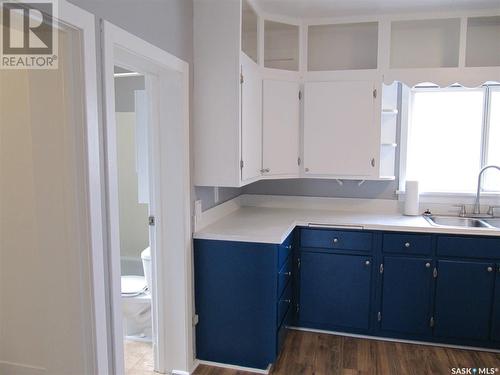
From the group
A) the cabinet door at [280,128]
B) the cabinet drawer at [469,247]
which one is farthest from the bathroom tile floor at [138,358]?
the cabinet drawer at [469,247]

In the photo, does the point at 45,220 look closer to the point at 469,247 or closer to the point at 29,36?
the point at 29,36

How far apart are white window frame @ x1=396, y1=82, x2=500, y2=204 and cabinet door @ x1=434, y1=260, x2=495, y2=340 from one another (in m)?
0.69

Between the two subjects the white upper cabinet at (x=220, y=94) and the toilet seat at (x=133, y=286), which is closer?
the white upper cabinet at (x=220, y=94)

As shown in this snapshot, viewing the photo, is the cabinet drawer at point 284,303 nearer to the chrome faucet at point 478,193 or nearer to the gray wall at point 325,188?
the gray wall at point 325,188

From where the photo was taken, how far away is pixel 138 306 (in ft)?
9.38

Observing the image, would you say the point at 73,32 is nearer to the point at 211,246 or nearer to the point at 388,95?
the point at 211,246

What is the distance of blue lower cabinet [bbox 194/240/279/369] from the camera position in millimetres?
2443

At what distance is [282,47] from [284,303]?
1.95 metres

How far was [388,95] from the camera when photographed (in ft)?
10.4

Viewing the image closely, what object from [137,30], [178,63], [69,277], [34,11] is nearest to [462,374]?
[69,277]

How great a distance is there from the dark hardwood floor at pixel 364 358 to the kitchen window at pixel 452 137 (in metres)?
1.27

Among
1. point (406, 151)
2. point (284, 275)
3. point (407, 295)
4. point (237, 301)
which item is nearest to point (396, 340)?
point (407, 295)

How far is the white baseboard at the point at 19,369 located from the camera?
6.03 feet

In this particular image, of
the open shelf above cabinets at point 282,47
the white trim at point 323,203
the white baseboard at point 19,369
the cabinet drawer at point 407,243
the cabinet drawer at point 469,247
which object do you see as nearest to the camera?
the white baseboard at point 19,369
